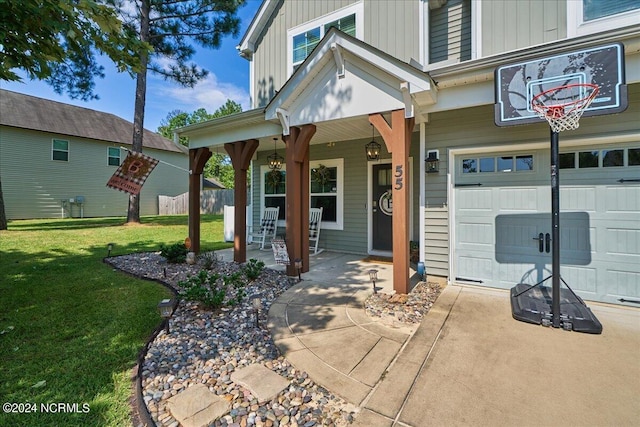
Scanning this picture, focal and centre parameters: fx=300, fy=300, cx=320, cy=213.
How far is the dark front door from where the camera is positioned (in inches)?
258

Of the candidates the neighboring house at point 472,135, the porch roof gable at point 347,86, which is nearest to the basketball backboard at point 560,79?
the neighboring house at point 472,135

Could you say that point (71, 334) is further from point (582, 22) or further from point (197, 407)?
point (582, 22)

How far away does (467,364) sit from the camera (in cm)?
241

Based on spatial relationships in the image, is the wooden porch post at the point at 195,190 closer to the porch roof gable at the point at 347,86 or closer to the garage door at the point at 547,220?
the porch roof gable at the point at 347,86

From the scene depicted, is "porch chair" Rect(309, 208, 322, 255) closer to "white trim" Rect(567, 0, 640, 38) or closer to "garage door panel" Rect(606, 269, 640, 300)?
"garage door panel" Rect(606, 269, 640, 300)

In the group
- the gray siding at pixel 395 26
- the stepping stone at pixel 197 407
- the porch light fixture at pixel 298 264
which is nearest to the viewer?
the stepping stone at pixel 197 407

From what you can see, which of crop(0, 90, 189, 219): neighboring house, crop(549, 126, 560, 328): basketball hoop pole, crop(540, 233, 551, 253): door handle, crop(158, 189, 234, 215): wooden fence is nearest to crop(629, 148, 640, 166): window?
crop(540, 233, 551, 253): door handle

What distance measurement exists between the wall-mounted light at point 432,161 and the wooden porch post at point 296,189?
74.8 inches

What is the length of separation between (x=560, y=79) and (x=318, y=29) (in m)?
5.18

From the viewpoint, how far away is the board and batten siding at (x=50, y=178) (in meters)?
14.0

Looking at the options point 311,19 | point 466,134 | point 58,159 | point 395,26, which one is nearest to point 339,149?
point 395,26

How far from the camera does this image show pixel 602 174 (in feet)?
12.0

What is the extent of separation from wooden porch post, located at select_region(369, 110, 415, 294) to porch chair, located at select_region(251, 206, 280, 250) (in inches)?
177

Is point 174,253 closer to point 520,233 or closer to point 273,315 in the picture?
point 273,315
